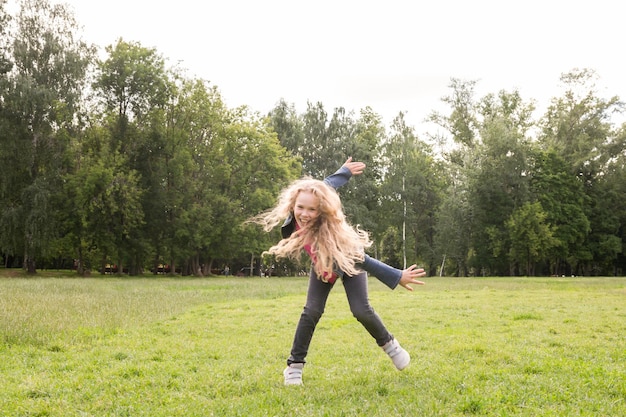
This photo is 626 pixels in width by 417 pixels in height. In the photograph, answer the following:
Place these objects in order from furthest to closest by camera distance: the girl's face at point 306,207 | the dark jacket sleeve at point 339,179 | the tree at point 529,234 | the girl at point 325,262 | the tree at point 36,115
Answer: the tree at point 529,234 → the tree at point 36,115 → the dark jacket sleeve at point 339,179 → the girl's face at point 306,207 → the girl at point 325,262

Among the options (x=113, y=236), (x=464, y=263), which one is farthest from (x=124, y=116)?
(x=464, y=263)

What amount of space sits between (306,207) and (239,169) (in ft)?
151

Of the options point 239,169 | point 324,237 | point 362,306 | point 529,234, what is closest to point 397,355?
point 362,306

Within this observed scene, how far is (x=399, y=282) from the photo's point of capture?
600 cm

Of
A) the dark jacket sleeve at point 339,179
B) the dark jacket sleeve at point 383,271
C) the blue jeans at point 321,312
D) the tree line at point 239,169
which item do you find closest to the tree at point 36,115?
the tree line at point 239,169

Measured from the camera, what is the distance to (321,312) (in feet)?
19.8

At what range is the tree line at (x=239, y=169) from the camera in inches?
1601

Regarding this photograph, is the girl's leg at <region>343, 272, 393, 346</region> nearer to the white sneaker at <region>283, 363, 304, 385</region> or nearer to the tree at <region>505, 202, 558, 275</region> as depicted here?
the white sneaker at <region>283, 363, 304, 385</region>

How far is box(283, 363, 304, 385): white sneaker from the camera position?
585 cm

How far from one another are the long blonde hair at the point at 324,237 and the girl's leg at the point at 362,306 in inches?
5.3

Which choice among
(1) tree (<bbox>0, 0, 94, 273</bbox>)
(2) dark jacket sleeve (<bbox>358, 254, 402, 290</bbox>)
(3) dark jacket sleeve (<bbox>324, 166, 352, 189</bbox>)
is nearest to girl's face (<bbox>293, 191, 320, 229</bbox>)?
(3) dark jacket sleeve (<bbox>324, 166, 352, 189</bbox>)

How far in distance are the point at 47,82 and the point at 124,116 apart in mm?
6854

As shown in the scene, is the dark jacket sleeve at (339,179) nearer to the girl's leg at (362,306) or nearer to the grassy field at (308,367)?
the girl's leg at (362,306)

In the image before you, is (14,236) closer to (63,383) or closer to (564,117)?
(63,383)
